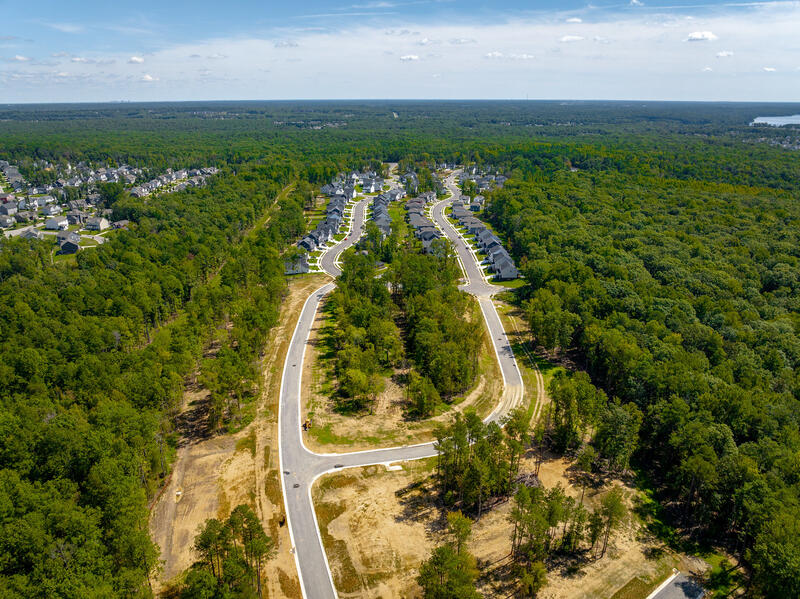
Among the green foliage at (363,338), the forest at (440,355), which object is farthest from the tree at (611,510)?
the green foliage at (363,338)

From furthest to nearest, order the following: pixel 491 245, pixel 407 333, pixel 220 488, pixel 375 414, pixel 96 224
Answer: pixel 96 224 → pixel 491 245 → pixel 407 333 → pixel 375 414 → pixel 220 488

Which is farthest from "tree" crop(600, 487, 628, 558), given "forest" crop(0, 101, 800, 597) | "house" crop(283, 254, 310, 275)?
"house" crop(283, 254, 310, 275)

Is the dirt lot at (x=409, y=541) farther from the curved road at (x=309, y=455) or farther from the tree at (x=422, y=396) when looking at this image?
the tree at (x=422, y=396)

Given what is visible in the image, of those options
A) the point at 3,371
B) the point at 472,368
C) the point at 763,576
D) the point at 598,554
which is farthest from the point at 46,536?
the point at 763,576

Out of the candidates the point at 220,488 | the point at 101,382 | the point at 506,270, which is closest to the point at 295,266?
the point at 506,270

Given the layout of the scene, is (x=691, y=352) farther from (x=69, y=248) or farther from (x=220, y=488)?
(x=69, y=248)

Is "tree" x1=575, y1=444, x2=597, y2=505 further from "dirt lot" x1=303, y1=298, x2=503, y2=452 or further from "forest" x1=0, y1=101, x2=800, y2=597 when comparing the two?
"dirt lot" x1=303, y1=298, x2=503, y2=452
